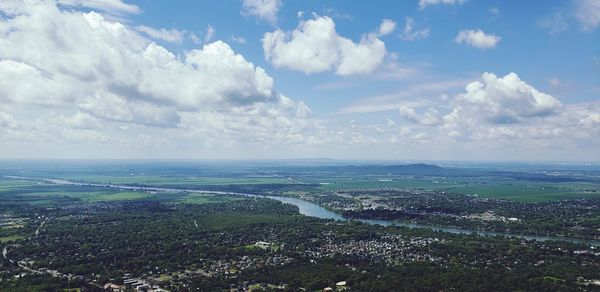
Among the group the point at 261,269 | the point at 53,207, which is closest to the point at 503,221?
the point at 261,269

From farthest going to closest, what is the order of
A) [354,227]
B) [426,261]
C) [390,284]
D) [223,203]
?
1. [223,203]
2. [354,227]
3. [426,261]
4. [390,284]

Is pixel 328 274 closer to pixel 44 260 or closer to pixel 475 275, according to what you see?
pixel 475 275

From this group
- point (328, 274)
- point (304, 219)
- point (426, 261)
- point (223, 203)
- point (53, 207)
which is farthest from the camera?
point (223, 203)

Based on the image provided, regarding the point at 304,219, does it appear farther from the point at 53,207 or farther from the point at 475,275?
the point at 53,207

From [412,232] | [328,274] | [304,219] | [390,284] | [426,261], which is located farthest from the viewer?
[304,219]

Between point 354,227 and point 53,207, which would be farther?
point 53,207

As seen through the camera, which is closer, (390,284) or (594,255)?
(390,284)

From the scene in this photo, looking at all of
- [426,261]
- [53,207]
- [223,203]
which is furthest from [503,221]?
[53,207]

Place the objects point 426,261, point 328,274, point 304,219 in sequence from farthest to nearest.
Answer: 1. point 304,219
2. point 426,261
3. point 328,274
